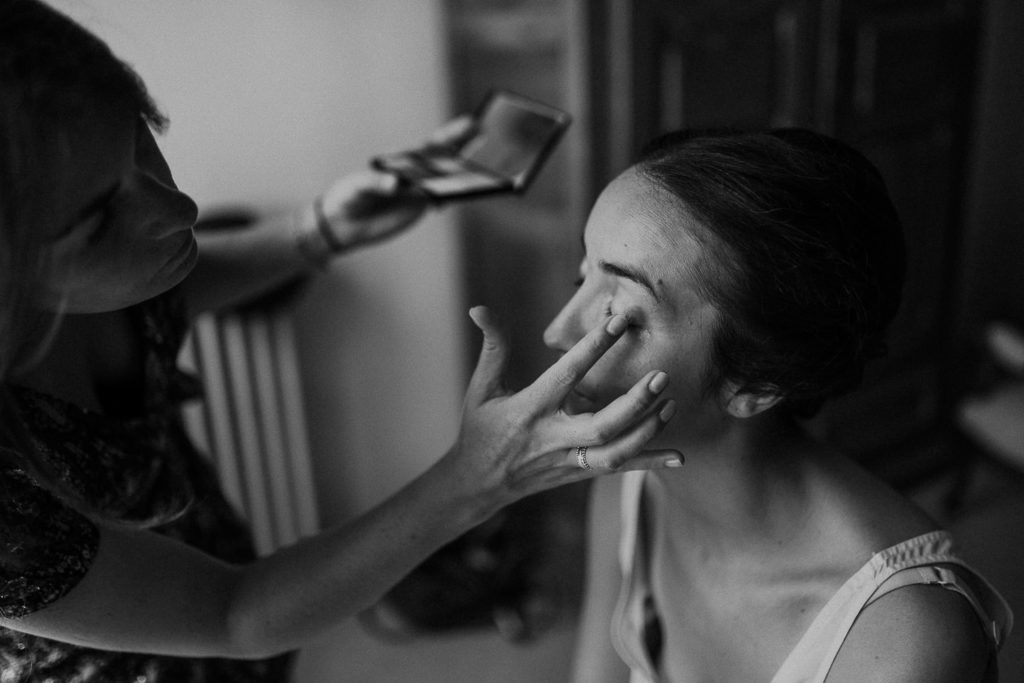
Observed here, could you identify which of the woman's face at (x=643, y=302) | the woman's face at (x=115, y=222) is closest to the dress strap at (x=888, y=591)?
the woman's face at (x=643, y=302)

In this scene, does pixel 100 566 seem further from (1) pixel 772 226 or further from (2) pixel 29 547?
(1) pixel 772 226

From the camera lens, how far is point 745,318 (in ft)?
3.32

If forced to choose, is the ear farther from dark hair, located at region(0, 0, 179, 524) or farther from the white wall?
the white wall

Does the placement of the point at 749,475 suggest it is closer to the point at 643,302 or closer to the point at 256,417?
the point at 643,302

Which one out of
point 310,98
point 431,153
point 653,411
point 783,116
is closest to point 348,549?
point 653,411

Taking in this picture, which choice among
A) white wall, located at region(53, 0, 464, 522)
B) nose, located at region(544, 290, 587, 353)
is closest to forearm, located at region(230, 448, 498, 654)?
nose, located at region(544, 290, 587, 353)

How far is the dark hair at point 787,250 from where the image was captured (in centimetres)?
98

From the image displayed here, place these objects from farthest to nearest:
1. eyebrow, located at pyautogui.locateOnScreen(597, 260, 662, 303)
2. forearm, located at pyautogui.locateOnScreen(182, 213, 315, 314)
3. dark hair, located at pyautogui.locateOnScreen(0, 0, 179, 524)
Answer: forearm, located at pyautogui.locateOnScreen(182, 213, 315, 314) → eyebrow, located at pyautogui.locateOnScreen(597, 260, 662, 303) → dark hair, located at pyautogui.locateOnScreen(0, 0, 179, 524)

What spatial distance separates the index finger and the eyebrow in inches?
6.1

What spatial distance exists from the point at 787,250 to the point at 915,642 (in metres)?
0.41

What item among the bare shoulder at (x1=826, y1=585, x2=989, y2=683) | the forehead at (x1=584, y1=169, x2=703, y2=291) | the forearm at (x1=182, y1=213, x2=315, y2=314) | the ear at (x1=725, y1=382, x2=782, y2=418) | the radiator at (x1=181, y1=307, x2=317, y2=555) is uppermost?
the forehead at (x1=584, y1=169, x2=703, y2=291)

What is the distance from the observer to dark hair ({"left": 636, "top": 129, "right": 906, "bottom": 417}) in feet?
3.22

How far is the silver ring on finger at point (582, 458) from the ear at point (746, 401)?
0.27 metres

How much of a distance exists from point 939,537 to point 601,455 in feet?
1.44
